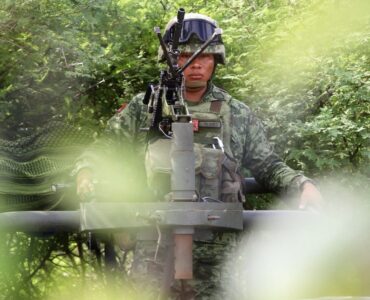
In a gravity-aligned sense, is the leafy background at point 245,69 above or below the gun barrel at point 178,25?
below

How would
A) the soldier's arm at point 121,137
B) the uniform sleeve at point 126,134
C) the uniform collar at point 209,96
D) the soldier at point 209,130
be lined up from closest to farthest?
the soldier at point 209,130
the soldier's arm at point 121,137
the uniform sleeve at point 126,134
the uniform collar at point 209,96

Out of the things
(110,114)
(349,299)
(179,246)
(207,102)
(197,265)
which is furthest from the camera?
(110,114)

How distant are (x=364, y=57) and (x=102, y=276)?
3702 millimetres

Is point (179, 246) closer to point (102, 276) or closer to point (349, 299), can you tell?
point (349, 299)

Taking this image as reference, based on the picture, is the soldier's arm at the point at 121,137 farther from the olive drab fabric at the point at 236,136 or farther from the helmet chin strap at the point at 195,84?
the helmet chin strap at the point at 195,84

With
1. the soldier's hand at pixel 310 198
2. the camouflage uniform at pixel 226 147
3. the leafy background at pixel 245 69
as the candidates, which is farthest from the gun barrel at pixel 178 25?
the leafy background at pixel 245 69

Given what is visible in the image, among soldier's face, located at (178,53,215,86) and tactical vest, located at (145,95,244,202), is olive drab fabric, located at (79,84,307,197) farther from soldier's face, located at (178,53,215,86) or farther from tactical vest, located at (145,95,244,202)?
soldier's face, located at (178,53,215,86)

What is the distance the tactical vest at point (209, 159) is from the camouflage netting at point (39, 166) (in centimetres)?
65

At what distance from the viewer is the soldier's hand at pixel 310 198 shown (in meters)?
3.57

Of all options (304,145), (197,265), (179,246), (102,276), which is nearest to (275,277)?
(197,265)

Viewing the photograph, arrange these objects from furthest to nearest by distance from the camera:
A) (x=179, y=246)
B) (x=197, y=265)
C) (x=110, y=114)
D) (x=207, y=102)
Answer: (x=110, y=114) < (x=207, y=102) < (x=197, y=265) < (x=179, y=246)

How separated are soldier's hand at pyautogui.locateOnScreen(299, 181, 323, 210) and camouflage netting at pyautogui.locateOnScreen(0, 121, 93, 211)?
123 centimetres

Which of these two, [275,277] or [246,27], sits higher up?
[246,27]

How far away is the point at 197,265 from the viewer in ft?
12.1
